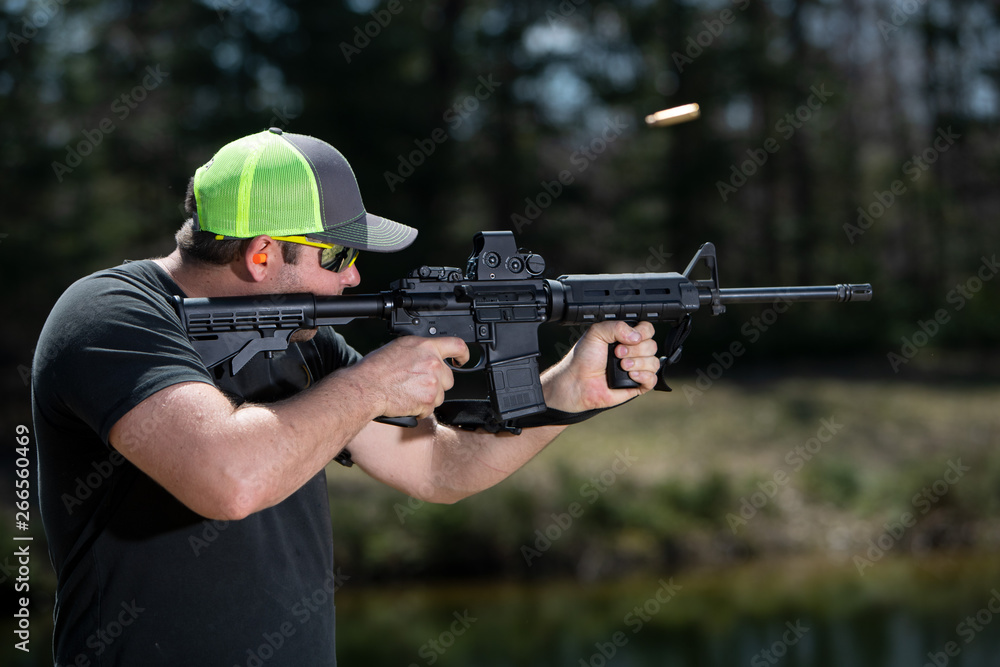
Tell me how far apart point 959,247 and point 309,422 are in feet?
79.3

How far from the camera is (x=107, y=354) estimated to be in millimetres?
2148

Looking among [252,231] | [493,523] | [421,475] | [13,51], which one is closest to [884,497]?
[493,523]

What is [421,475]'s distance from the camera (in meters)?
3.20
